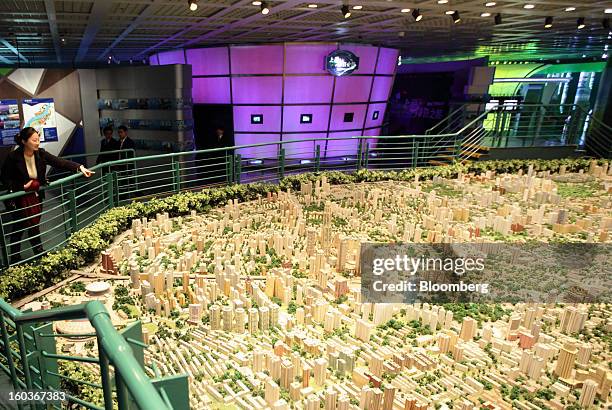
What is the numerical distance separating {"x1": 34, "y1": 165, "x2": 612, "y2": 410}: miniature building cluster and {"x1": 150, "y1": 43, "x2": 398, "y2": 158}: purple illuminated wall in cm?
608

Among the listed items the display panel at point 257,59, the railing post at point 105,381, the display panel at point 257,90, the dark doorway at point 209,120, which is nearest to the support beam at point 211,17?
the display panel at point 257,59

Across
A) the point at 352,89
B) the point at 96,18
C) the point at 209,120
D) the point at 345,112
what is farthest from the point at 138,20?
the point at 345,112

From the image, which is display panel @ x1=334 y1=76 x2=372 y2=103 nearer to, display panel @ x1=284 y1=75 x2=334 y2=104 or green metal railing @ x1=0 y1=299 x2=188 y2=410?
display panel @ x1=284 y1=75 x2=334 y2=104

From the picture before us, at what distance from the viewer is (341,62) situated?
1252cm

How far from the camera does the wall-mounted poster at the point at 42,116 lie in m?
8.80

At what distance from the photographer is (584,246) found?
261 inches

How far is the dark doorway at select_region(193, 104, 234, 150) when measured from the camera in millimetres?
12992

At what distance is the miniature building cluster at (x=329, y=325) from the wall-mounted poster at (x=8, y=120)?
14.1ft

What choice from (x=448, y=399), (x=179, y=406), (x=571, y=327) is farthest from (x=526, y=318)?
(x=179, y=406)

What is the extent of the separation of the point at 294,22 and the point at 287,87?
437 cm

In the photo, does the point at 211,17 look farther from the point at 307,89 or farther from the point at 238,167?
the point at 307,89

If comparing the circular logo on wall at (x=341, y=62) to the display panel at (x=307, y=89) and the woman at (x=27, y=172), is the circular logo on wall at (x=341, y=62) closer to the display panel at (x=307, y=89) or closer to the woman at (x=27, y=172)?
the display panel at (x=307, y=89)

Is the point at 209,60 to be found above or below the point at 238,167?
above

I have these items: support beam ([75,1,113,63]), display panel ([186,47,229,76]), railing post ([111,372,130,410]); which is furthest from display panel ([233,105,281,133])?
railing post ([111,372,130,410])
